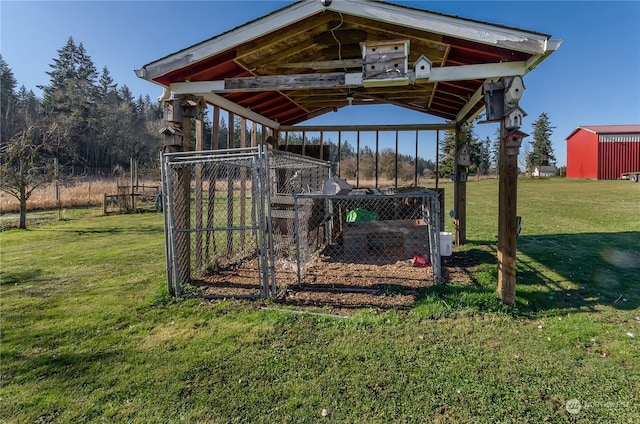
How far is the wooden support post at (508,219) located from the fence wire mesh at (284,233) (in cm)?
80

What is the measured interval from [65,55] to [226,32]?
5091 cm

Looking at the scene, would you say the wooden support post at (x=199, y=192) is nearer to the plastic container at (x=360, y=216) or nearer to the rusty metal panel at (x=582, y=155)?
the plastic container at (x=360, y=216)

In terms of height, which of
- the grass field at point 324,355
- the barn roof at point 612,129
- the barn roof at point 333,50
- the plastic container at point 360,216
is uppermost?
the barn roof at point 612,129

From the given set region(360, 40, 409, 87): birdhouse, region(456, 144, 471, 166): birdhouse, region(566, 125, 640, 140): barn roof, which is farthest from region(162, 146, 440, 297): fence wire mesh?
region(566, 125, 640, 140): barn roof

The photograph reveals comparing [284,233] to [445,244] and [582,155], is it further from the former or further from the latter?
[582,155]

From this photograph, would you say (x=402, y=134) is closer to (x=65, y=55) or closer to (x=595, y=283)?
(x=595, y=283)

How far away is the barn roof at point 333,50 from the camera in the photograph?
3.84 metres

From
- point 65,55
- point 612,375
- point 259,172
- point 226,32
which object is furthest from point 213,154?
point 65,55

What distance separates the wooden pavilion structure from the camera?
3.89 m

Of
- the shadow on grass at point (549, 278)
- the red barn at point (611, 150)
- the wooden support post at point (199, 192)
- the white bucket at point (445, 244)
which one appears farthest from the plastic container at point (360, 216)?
the red barn at point (611, 150)

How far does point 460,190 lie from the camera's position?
24.3 feet

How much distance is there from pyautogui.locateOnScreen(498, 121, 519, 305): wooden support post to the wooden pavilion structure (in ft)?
0.04

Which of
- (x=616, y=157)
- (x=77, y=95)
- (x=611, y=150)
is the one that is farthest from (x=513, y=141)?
A: (x=77, y=95)

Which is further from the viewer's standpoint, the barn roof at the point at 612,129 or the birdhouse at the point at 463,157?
the barn roof at the point at 612,129
